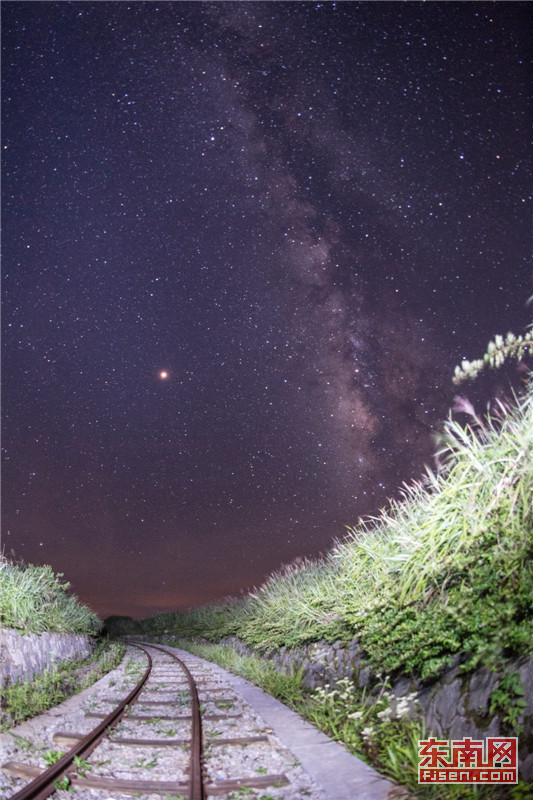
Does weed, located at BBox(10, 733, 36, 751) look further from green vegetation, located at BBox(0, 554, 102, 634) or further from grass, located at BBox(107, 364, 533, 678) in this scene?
grass, located at BBox(107, 364, 533, 678)

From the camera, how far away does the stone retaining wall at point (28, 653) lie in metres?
7.51

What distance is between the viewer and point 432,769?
3.77m

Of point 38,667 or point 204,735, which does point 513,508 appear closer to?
point 204,735

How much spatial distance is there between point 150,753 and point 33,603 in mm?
7333

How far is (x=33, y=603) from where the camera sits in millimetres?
11133

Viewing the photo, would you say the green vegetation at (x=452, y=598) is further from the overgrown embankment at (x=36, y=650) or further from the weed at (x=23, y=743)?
the overgrown embankment at (x=36, y=650)

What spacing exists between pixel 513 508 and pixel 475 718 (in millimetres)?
1769

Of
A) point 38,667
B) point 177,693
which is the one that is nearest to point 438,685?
point 177,693

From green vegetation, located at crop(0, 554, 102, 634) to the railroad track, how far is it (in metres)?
2.39

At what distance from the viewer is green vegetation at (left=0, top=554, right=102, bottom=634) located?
29.9 feet

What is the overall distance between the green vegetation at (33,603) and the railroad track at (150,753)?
2392 millimetres

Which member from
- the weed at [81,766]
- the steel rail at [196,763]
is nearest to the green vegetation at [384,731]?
the steel rail at [196,763]

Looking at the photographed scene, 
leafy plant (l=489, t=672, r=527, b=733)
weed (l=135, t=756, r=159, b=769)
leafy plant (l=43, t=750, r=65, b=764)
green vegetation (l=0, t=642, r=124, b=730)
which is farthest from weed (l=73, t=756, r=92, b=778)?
leafy plant (l=489, t=672, r=527, b=733)

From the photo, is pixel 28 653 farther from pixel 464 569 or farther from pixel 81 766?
pixel 464 569
